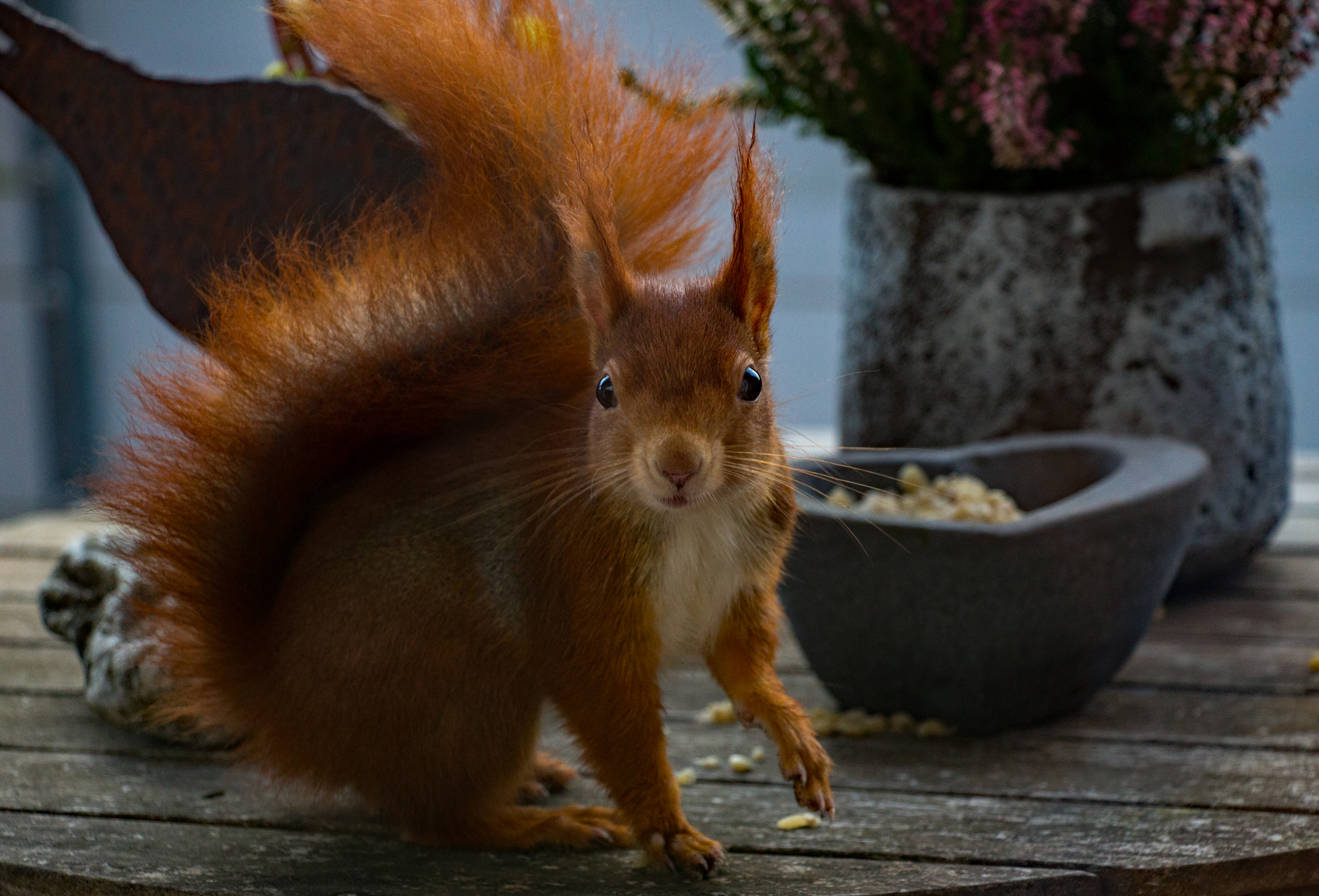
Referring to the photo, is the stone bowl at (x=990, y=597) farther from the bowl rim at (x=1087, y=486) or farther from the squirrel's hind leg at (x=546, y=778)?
the squirrel's hind leg at (x=546, y=778)

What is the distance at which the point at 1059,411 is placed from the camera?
1689 mm

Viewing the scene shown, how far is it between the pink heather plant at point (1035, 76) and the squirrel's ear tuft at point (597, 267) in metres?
0.74

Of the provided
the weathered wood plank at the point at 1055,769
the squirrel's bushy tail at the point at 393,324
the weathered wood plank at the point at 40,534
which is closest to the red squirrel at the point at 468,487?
the squirrel's bushy tail at the point at 393,324

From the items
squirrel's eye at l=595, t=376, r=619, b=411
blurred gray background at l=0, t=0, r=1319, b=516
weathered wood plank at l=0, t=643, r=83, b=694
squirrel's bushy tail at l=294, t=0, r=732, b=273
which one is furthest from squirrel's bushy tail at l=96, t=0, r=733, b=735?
blurred gray background at l=0, t=0, r=1319, b=516

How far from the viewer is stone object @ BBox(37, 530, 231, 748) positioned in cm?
125

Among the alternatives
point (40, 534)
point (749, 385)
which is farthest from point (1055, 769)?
point (40, 534)

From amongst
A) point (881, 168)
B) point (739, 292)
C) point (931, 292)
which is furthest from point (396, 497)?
point (881, 168)

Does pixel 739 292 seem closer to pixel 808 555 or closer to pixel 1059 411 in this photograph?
pixel 808 555

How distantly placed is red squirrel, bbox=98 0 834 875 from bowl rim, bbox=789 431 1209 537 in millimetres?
185

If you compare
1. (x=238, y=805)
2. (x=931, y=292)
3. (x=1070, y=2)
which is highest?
(x=1070, y=2)

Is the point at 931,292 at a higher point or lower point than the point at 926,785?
higher

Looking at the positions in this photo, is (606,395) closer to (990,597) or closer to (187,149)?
(990,597)

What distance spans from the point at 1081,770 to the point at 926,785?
0.14 metres

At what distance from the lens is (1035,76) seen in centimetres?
153
